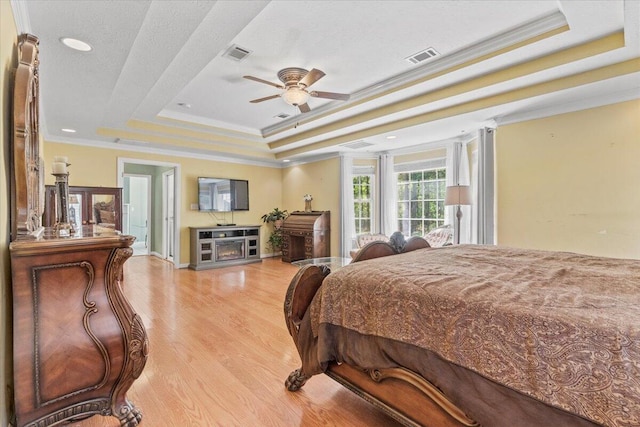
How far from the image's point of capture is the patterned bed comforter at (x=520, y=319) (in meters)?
0.93

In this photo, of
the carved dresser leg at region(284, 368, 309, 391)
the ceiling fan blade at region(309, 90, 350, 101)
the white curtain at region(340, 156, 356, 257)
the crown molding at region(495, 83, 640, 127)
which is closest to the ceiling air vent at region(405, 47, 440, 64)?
the ceiling fan blade at region(309, 90, 350, 101)

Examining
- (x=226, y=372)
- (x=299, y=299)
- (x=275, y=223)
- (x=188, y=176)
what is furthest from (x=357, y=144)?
(x=226, y=372)

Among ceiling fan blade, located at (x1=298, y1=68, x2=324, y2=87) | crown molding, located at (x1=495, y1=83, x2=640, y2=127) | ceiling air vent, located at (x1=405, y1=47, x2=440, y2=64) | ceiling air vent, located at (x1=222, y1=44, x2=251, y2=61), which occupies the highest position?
ceiling air vent, located at (x1=222, y1=44, x2=251, y2=61)

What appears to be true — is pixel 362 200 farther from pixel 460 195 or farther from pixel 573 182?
pixel 573 182

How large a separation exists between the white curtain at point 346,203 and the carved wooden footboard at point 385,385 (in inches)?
160

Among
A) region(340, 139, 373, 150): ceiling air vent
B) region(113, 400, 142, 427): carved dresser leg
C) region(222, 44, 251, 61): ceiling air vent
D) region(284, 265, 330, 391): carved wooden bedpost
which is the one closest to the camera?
region(113, 400, 142, 427): carved dresser leg

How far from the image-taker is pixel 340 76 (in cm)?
341

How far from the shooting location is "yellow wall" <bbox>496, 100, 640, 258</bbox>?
2.98 m

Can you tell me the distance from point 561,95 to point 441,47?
1.43m

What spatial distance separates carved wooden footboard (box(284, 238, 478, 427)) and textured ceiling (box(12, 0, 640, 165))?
1778 mm

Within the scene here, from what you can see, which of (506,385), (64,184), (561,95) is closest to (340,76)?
(561,95)

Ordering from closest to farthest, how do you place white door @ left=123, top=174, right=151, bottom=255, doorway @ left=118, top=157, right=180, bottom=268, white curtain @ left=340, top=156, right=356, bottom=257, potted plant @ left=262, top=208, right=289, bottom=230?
doorway @ left=118, top=157, right=180, bottom=268 → white curtain @ left=340, top=156, right=356, bottom=257 → potted plant @ left=262, top=208, right=289, bottom=230 → white door @ left=123, top=174, right=151, bottom=255

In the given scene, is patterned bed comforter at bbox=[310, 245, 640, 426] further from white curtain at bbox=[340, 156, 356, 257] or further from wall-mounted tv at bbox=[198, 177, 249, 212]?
wall-mounted tv at bbox=[198, 177, 249, 212]

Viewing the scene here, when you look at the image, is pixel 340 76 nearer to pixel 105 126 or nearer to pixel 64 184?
pixel 64 184
